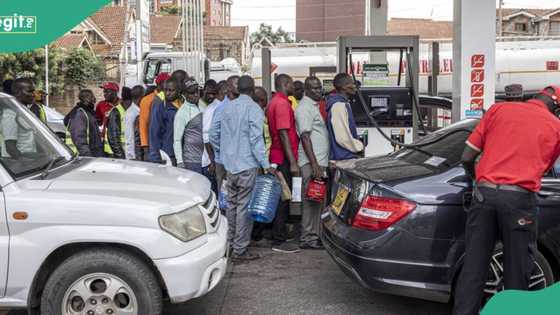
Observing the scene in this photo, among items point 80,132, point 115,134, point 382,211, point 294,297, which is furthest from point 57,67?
point 382,211

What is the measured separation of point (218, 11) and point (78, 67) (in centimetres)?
5494

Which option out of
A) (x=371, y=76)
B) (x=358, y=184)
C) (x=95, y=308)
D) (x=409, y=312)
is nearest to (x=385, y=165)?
(x=358, y=184)

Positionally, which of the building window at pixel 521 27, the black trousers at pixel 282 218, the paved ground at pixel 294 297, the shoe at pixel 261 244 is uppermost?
the building window at pixel 521 27

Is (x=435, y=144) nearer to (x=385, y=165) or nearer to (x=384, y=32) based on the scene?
(x=385, y=165)

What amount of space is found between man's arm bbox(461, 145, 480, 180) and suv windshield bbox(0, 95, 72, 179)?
2.99 m

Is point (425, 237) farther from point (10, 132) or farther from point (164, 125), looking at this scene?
point (164, 125)

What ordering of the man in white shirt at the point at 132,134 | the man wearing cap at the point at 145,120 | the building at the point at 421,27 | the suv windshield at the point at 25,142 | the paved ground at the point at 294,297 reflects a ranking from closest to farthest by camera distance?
the suv windshield at the point at 25,142 < the paved ground at the point at 294,297 < the man wearing cap at the point at 145,120 < the man in white shirt at the point at 132,134 < the building at the point at 421,27

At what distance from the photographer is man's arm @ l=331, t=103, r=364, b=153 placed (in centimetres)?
645

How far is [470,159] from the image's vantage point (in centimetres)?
417

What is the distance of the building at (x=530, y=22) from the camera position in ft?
167

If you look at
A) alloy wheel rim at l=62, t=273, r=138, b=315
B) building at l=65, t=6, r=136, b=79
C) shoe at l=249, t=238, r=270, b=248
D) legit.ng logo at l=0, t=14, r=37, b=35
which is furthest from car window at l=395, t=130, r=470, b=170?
building at l=65, t=6, r=136, b=79

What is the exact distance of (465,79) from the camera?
24.1 ft

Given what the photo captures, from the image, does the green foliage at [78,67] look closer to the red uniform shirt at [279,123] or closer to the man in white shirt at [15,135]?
the red uniform shirt at [279,123]

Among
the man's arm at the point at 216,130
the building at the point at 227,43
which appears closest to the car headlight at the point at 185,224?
the man's arm at the point at 216,130
